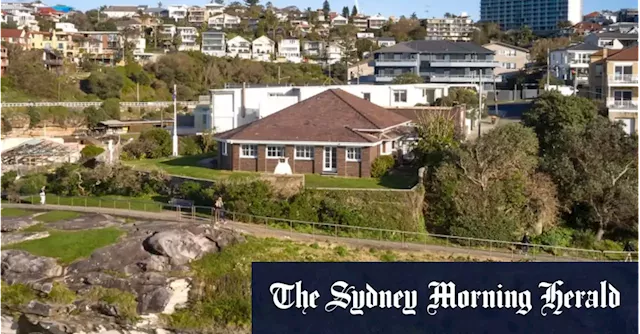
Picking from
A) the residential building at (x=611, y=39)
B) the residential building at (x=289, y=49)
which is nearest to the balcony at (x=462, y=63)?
the residential building at (x=611, y=39)

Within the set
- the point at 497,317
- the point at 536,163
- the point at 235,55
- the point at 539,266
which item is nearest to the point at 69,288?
the point at 497,317

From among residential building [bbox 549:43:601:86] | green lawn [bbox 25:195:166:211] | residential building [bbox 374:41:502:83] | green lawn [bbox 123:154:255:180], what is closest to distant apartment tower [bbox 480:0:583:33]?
residential building [bbox 549:43:601:86]

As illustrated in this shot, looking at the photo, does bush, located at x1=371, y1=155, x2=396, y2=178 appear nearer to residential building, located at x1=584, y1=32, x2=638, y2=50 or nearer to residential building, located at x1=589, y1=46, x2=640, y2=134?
residential building, located at x1=589, y1=46, x2=640, y2=134

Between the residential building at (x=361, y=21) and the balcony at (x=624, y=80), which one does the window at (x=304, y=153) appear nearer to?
the balcony at (x=624, y=80)

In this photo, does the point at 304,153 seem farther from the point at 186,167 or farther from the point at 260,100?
the point at 260,100

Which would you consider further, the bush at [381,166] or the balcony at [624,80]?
the balcony at [624,80]

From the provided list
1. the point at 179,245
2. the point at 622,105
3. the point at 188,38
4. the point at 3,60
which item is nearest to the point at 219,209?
the point at 179,245
